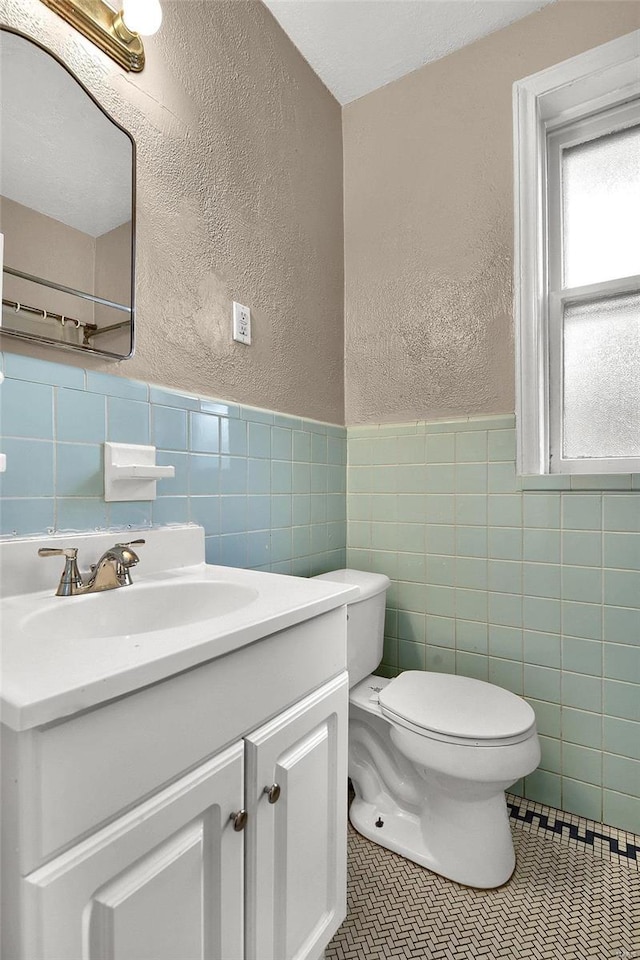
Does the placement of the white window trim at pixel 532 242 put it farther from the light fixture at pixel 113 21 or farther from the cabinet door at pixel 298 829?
the light fixture at pixel 113 21

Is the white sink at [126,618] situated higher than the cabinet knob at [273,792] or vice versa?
the white sink at [126,618]

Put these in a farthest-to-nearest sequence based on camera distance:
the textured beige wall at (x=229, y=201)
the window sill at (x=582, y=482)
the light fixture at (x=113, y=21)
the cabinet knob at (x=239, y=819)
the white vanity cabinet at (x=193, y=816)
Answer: the window sill at (x=582, y=482) → the textured beige wall at (x=229, y=201) → the light fixture at (x=113, y=21) → the cabinet knob at (x=239, y=819) → the white vanity cabinet at (x=193, y=816)

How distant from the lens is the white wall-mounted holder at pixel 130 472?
1.05 meters

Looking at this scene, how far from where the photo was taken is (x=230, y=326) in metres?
1.40

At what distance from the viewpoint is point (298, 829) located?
2.76ft

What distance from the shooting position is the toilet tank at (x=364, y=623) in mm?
1472

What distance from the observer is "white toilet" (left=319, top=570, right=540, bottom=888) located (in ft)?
3.94

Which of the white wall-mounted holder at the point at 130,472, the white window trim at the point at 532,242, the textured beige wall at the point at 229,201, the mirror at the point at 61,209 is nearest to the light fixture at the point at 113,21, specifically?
the textured beige wall at the point at 229,201

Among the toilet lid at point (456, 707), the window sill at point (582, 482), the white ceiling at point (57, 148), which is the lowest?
the toilet lid at point (456, 707)

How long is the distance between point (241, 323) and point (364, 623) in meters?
0.98

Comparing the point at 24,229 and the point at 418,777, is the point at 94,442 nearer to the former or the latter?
the point at 24,229

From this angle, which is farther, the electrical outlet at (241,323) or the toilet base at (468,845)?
the electrical outlet at (241,323)

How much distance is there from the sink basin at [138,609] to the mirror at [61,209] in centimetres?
51

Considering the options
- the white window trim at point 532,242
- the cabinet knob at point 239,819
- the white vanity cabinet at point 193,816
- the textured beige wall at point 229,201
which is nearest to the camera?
the white vanity cabinet at point 193,816
